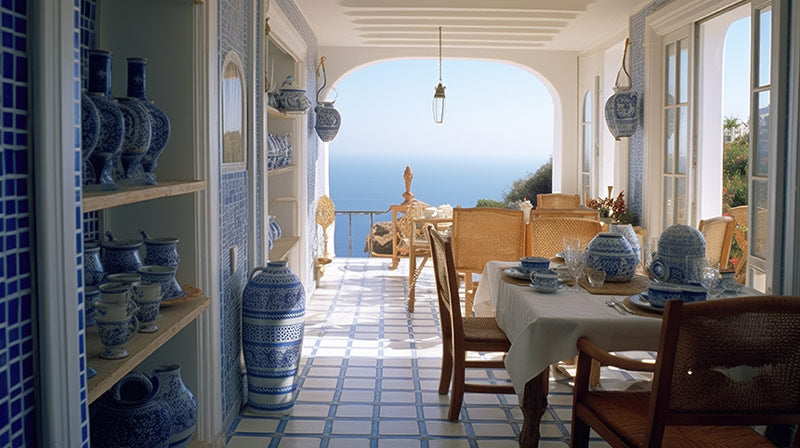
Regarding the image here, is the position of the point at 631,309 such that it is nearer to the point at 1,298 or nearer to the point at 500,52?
the point at 1,298

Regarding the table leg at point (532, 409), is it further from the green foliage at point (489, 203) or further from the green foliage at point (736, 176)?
the green foliage at point (736, 176)

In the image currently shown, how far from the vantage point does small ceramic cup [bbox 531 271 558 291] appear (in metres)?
3.01

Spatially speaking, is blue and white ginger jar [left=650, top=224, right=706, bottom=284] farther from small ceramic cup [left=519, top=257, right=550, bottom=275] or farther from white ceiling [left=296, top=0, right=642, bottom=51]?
white ceiling [left=296, top=0, right=642, bottom=51]

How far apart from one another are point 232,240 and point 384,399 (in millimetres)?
1173

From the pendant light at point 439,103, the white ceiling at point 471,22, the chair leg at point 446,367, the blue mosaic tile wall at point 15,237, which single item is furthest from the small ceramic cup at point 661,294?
the pendant light at point 439,103

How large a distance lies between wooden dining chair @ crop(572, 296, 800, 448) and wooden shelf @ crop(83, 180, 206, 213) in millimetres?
1384

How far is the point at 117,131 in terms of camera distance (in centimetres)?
190

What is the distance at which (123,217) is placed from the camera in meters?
2.68

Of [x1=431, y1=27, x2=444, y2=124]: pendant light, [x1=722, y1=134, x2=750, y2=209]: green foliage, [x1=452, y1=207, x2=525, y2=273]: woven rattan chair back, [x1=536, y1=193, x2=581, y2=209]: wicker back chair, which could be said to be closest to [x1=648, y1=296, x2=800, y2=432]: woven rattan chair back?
[x1=452, y1=207, x2=525, y2=273]: woven rattan chair back

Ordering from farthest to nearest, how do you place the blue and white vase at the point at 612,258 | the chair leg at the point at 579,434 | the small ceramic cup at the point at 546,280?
the blue and white vase at the point at 612,258 → the small ceramic cup at the point at 546,280 → the chair leg at the point at 579,434

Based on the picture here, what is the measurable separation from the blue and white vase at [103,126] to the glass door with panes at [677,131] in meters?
4.28

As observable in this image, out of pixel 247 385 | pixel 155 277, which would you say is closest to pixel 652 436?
pixel 155 277

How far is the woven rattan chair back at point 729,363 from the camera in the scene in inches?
74.6

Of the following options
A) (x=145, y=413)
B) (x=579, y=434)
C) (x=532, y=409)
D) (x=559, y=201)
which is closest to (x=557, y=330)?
(x=579, y=434)
